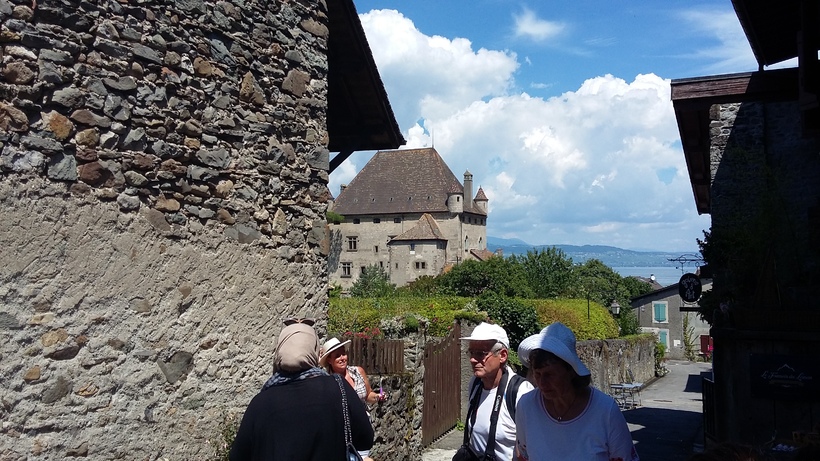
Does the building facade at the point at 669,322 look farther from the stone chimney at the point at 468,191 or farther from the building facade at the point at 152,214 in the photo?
the building facade at the point at 152,214

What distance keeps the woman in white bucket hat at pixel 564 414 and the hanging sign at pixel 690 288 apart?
11.5 meters

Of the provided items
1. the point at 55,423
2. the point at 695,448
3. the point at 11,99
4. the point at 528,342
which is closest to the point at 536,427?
the point at 528,342

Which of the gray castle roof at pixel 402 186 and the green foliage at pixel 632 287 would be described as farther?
the green foliage at pixel 632 287

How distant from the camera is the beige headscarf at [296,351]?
3244mm

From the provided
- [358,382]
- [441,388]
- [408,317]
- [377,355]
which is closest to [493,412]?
[358,382]

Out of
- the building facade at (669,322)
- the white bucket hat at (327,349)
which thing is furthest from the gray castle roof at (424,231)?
the white bucket hat at (327,349)

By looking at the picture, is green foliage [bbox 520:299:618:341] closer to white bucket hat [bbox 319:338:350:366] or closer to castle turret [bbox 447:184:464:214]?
white bucket hat [bbox 319:338:350:366]

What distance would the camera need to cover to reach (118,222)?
4512mm

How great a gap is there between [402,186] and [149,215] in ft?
225

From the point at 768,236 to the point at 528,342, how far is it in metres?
7.07

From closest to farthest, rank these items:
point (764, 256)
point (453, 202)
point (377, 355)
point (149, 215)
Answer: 1. point (149, 215)
2. point (764, 256)
3. point (377, 355)
4. point (453, 202)

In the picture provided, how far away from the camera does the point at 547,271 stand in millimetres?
45594

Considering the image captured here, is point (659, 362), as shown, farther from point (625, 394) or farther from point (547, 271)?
point (625, 394)

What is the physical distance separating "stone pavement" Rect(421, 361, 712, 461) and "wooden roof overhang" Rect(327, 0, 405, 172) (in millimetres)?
4833
